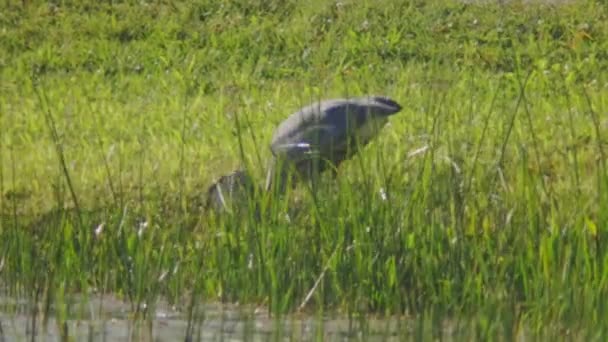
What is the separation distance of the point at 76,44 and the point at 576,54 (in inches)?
127

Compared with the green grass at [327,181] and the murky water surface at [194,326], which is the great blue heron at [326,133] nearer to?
the green grass at [327,181]

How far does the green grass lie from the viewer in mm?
4520

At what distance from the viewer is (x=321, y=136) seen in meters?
5.87

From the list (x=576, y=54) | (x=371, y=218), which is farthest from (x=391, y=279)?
(x=576, y=54)

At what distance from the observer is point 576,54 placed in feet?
32.0

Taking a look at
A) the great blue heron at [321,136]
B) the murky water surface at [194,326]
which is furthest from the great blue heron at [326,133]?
the murky water surface at [194,326]

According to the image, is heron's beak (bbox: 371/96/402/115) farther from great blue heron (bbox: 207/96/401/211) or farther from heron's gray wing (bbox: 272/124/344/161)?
heron's gray wing (bbox: 272/124/344/161)

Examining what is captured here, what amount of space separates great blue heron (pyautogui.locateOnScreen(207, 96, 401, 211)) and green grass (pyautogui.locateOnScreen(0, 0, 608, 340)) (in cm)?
9

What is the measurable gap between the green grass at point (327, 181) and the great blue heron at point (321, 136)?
0.09 metres

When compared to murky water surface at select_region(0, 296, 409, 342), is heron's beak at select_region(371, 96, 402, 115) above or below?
above

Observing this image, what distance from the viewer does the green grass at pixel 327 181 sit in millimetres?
4520

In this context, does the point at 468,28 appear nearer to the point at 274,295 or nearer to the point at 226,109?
the point at 226,109

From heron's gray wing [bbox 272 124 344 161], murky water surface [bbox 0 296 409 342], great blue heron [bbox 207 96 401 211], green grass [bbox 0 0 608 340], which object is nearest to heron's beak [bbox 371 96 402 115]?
great blue heron [bbox 207 96 401 211]

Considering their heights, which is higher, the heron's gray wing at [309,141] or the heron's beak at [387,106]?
the heron's beak at [387,106]
